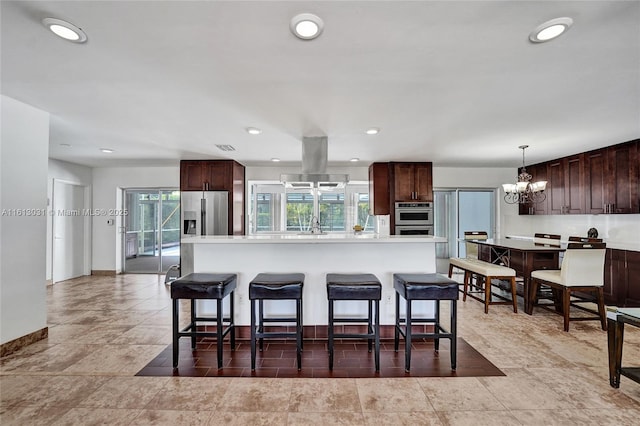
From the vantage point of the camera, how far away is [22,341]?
9.15 ft

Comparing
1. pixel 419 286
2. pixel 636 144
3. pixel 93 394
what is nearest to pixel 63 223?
pixel 93 394

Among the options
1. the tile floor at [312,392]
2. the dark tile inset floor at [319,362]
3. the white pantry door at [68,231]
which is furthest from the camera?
the white pantry door at [68,231]

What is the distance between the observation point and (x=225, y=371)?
2.43 m

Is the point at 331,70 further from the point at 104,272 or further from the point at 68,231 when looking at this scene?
the point at 104,272

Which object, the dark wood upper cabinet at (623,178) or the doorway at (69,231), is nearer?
the dark wood upper cabinet at (623,178)

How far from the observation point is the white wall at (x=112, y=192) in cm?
634

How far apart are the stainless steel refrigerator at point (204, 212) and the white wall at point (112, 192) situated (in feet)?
3.73

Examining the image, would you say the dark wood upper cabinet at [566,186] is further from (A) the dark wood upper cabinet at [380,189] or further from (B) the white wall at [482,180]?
(A) the dark wood upper cabinet at [380,189]

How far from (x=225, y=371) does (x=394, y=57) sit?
2.64 metres

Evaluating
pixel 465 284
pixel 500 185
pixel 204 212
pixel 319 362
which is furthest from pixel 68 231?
pixel 500 185

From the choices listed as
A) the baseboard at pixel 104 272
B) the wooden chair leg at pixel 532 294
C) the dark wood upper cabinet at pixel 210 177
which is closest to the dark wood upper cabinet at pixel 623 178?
the wooden chair leg at pixel 532 294

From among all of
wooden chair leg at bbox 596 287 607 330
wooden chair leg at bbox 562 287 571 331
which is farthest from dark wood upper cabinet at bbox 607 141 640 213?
wooden chair leg at bbox 562 287 571 331

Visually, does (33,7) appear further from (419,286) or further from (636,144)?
(636,144)

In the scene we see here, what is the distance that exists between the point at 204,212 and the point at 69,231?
9.49ft
